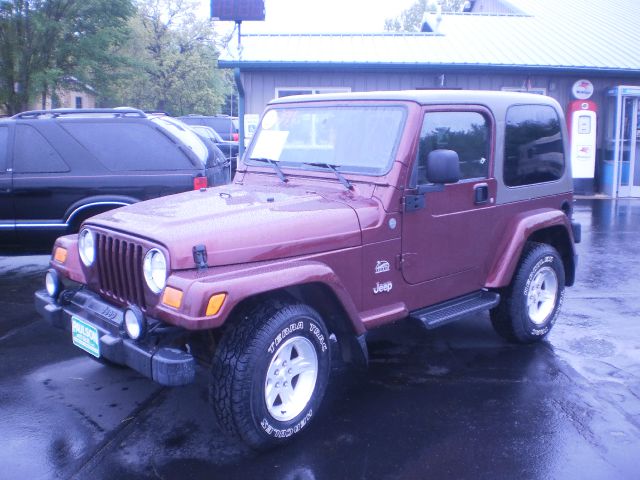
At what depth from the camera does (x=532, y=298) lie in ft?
17.9

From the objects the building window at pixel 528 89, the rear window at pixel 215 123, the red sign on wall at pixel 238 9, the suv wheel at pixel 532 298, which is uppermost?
the red sign on wall at pixel 238 9

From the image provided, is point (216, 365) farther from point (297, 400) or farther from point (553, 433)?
point (553, 433)

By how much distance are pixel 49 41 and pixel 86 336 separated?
18.6 m

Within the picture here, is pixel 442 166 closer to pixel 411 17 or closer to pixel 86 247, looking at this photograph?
pixel 86 247

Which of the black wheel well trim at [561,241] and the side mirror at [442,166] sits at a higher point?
the side mirror at [442,166]

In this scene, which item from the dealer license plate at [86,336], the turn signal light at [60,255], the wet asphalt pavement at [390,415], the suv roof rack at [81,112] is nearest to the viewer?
the wet asphalt pavement at [390,415]

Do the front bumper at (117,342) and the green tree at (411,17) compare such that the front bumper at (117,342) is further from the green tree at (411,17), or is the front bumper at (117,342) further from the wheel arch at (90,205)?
the green tree at (411,17)

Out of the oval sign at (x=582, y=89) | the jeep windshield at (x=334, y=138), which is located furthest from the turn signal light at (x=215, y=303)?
the oval sign at (x=582, y=89)

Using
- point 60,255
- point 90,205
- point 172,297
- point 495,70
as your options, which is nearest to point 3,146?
point 90,205

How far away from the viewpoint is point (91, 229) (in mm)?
4023

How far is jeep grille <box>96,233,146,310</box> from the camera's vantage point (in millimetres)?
3611

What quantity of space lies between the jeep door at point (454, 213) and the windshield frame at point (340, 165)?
0.16 m

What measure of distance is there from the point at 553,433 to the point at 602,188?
12880 millimetres

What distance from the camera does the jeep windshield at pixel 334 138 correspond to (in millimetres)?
4367
